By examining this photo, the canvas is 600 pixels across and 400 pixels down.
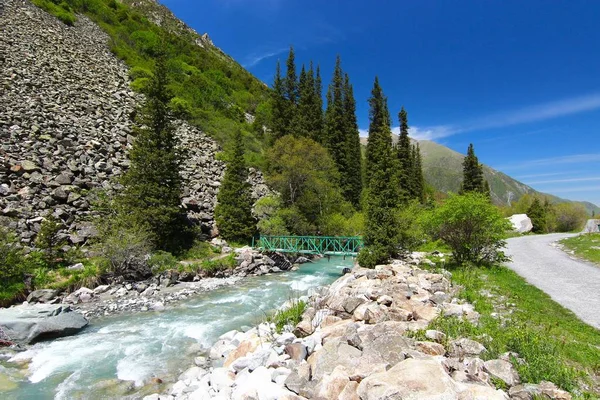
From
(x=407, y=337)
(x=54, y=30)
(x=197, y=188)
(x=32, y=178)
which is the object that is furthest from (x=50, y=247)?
(x=54, y=30)

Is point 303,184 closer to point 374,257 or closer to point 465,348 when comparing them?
point 374,257

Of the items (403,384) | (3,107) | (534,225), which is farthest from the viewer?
(534,225)

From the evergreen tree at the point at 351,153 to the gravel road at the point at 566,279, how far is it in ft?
84.3

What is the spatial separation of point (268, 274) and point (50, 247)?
40.1ft

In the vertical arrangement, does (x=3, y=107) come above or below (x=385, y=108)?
below

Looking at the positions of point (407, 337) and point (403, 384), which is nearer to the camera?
point (403, 384)

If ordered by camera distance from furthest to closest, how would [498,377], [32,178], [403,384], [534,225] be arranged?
[534,225], [32,178], [498,377], [403,384]

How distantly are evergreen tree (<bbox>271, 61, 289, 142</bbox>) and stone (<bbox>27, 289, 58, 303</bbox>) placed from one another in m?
35.2

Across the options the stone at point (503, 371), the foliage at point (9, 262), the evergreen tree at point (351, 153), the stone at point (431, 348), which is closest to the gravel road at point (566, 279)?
the stone at point (503, 371)

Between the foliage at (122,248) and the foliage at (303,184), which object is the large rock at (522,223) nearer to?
the foliage at (303,184)

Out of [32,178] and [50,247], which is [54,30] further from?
[50,247]

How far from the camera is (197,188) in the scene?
96.5 ft

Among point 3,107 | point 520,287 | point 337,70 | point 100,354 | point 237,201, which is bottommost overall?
point 100,354

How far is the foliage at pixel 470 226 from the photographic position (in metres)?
14.2
